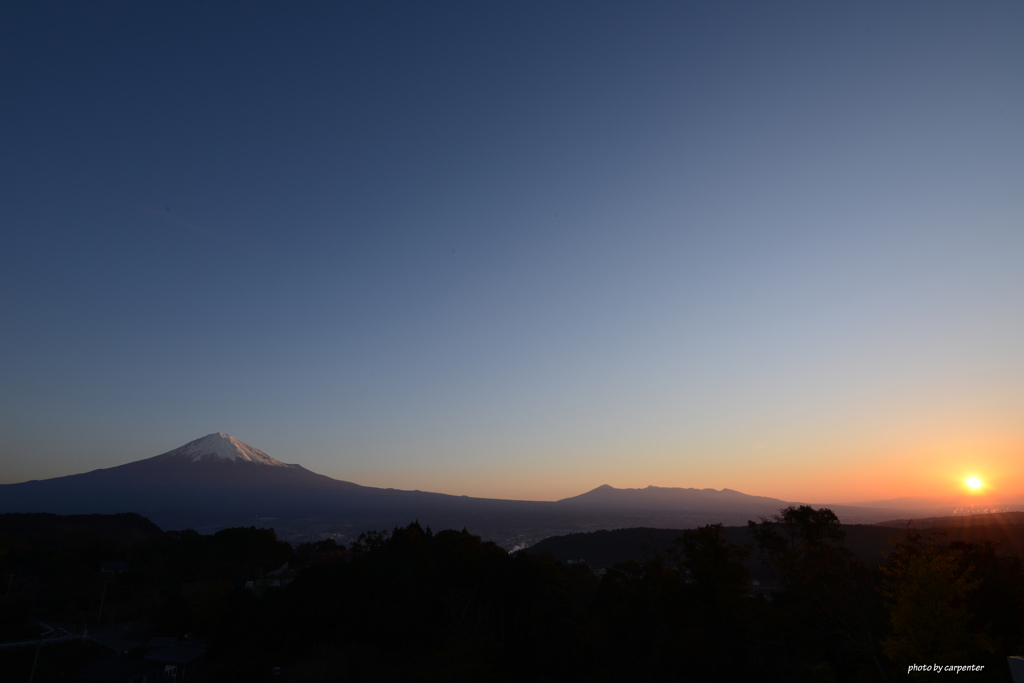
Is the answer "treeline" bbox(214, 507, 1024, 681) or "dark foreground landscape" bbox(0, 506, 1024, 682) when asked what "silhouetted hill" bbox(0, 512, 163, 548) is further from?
"treeline" bbox(214, 507, 1024, 681)

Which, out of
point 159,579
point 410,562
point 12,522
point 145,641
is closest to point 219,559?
point 159,579

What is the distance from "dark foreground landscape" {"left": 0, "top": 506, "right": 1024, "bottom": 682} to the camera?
16344 mm

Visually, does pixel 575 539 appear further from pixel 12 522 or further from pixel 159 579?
pixel 12 522

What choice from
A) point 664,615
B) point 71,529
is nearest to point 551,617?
point 664,615

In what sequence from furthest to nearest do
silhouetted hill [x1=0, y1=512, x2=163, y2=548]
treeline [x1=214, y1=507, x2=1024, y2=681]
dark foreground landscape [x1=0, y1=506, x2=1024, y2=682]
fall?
silhouetted hill [x1=0, y1=512, x2=163, y2=548] < dark foreground landscape [x1=0, y1=506, x2=1024, y2=682] < treeline [x1=214, y1=507, x2=1024, y2=681]

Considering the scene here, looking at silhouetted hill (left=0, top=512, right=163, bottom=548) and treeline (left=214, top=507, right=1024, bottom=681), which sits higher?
treeline (left=214, top=507, right=1024, bottom=681)

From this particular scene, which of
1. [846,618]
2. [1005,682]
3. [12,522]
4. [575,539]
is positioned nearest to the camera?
[1005,682]

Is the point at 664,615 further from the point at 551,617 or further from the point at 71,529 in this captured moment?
the point at 71,529

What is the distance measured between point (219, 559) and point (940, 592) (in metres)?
77.3

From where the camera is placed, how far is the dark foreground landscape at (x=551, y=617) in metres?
16.3

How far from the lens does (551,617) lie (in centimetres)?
3162

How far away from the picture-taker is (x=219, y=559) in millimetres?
65688

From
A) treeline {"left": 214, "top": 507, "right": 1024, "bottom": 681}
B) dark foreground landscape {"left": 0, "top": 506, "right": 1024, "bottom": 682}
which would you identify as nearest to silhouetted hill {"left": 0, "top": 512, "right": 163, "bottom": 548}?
dark foreground landscape {"left": 0, "top": 506, "right": 1024, "bottom": 682}

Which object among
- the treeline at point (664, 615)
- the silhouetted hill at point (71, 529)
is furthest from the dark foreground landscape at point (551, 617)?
the silhouetted hill at point (71, 529)
